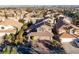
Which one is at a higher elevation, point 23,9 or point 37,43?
point 23,9

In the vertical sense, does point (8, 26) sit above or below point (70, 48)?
above

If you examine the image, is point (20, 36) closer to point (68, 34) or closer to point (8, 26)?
point (8, 26)

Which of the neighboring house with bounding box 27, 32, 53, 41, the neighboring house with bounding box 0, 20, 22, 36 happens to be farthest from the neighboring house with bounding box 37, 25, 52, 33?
the neighboring house with bounding box 0, 20, 22, 36

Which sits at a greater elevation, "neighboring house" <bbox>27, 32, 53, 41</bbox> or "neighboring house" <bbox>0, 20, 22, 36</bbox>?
"neighboring house" <bbox>0, 20, 22, 36</bbox>

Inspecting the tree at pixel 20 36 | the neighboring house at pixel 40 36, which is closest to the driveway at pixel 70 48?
the neighboring house at pixel 40 36

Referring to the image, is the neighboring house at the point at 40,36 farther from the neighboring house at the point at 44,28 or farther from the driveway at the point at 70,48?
the driveway at the point at 70,48

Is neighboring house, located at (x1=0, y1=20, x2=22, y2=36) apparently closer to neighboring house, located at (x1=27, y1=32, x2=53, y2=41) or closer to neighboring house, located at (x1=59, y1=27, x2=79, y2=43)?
neighboring house, located at (x1=27, y1=32, x2=53, y2=41)

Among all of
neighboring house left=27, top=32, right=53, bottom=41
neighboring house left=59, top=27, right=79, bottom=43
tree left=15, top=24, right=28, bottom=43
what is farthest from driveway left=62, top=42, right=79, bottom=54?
tree left=15, top=24, right=28, bottom=43

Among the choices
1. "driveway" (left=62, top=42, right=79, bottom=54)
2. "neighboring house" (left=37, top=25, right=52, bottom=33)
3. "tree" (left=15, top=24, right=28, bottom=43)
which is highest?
"neighboring house" (left=37, top=25, right=52, bottom=33)

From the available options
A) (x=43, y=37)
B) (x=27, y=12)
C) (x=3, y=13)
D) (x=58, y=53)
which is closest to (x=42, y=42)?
(x=43, y=37)

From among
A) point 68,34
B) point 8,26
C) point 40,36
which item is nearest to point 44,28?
point 40,36
